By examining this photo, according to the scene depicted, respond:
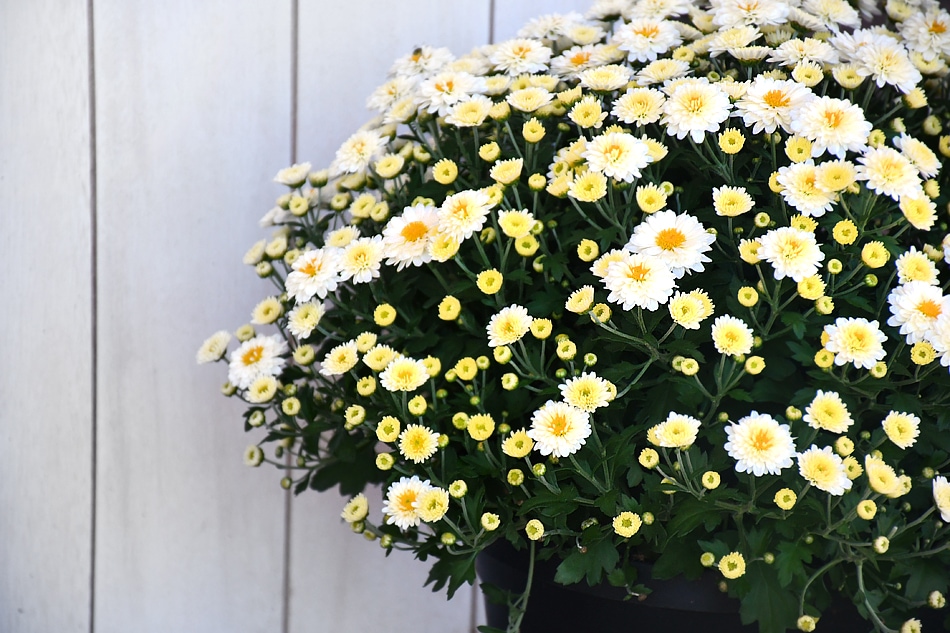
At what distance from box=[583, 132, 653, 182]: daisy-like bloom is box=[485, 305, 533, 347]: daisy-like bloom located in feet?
0.43

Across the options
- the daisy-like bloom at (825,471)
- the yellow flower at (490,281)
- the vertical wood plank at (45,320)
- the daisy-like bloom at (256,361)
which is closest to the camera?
the daisy-like bloom at (825,471)

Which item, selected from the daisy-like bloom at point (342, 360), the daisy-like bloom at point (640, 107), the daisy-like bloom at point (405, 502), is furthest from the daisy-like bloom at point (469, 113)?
the daisy-like bloom at point (405, 502)

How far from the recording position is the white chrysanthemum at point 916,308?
644 mm

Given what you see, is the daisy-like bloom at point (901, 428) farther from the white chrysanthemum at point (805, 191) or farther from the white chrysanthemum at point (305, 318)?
the white chrysanthemum at point (305, 318)

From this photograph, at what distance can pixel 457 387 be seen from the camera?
78 cm

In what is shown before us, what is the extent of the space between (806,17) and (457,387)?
1.61 feet

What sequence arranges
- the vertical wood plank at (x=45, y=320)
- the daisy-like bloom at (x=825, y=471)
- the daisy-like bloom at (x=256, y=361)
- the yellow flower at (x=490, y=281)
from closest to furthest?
1. the daisy-like bloom at (x=825, y=471)
2. the yellow flower at (x=490, y=281)
3. the daisy-like bloom at (x=256, y=361)
4. the vertical wood plank at (x=45, y=320)

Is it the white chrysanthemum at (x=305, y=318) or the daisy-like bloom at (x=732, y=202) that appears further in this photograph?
the white chrysanthemum at (x=305, y=318)

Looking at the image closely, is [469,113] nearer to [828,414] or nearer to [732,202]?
[732,202]

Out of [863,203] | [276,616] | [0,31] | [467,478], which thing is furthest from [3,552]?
[863,203]

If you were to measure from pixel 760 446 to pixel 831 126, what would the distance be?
27 cm

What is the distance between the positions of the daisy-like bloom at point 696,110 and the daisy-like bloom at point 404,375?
28 centimetres

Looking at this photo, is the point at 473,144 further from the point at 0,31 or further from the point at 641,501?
the point at 0,31

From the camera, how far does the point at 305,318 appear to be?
804 mm
